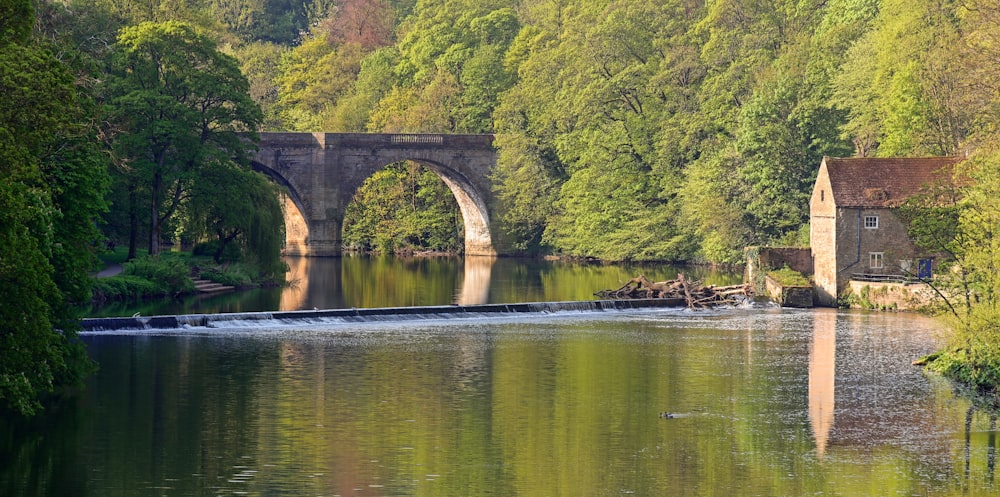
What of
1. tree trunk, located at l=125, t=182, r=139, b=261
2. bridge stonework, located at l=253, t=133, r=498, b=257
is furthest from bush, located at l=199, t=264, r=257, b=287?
bridge stonework, located at l=253, t=133, r=498, b=257

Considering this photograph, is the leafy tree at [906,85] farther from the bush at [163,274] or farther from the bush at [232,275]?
the bush at [163,274]

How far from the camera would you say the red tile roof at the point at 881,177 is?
5850 cm

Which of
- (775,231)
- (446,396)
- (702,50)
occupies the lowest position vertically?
(446,396)

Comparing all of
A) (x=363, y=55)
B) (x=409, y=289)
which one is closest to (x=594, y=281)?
(x=409, y=289)

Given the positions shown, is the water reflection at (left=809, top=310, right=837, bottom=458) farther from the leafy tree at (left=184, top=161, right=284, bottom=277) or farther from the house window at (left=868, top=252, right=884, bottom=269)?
the leafy tree at (left=184, top=161, right=284, bottom=277)

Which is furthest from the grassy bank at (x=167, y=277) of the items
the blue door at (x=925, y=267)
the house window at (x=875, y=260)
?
the blue door at (x=925, y=267)

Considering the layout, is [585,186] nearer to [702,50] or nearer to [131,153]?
[702,50]

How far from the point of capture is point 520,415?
35.1 meters

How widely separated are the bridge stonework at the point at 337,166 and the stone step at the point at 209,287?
22642mm

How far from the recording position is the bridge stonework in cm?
8762

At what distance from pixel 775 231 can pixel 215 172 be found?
2636 cm

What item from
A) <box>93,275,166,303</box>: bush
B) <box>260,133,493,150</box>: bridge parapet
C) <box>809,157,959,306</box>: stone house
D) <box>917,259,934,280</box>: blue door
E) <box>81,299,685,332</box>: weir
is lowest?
<box>81,299,685,332</box>: weir

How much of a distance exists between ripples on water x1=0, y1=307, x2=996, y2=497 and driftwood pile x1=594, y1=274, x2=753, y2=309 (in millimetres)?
9151

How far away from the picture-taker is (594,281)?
7119 cm
